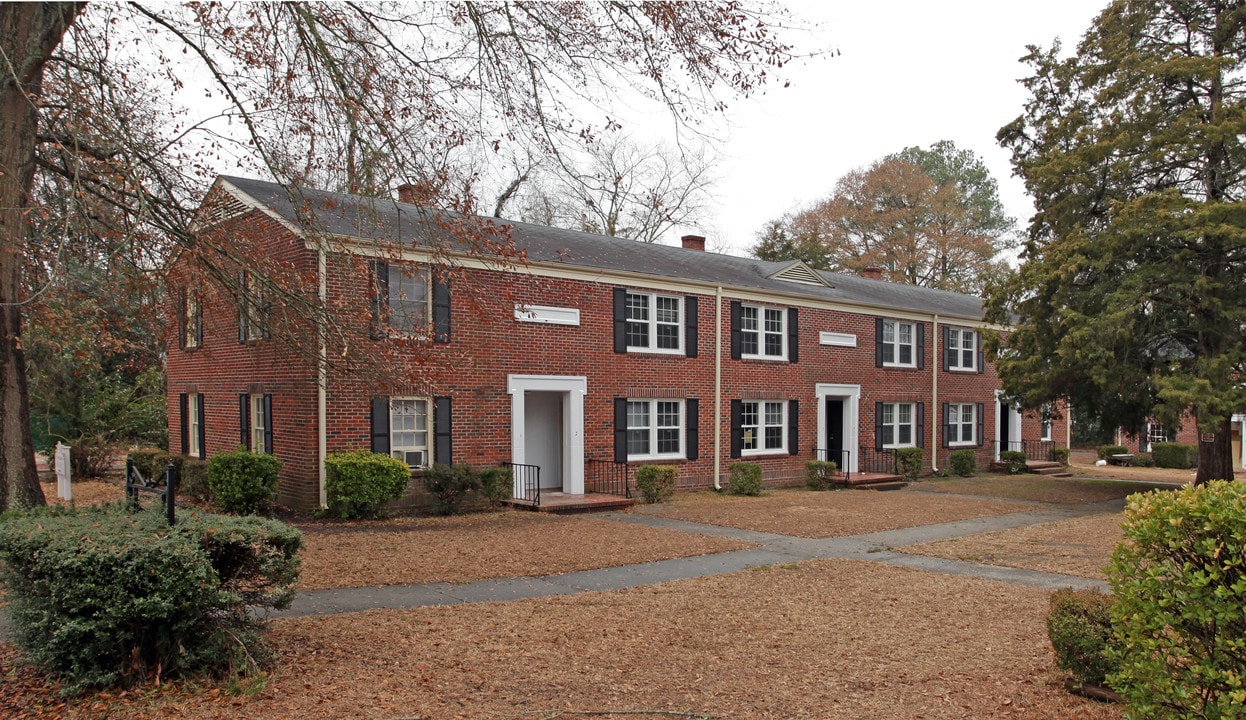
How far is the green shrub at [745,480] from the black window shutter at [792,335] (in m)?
3.76

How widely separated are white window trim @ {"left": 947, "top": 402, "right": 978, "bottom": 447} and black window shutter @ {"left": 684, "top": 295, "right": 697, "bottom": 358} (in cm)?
1147

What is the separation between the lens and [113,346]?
1098 cm

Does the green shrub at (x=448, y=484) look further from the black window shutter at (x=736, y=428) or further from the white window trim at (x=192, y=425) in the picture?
the black window shutter at (x=736, y=428)

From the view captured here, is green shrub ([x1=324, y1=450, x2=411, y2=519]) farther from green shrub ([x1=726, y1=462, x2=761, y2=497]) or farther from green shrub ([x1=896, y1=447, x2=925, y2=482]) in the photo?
green shrub ([x1=896, y1=447, x2=925, y2=482])

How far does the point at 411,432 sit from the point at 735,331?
28.4 feet

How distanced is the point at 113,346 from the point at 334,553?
3707 mm

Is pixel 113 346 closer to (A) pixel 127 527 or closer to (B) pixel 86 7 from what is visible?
(B) pixel 86 7

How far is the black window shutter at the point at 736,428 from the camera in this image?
71.1 feet

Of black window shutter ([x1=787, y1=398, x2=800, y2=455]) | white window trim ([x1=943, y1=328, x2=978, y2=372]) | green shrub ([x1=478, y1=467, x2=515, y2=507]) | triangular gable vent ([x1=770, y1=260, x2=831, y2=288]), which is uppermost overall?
triangular gable vent ([x1=770, y1=260, x2=831, y2=288])

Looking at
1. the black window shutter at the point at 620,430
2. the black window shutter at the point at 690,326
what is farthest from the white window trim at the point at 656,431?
the black window shutter at the point at 690,326

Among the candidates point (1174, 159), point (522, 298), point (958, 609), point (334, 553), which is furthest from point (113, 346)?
point (1174, 159)

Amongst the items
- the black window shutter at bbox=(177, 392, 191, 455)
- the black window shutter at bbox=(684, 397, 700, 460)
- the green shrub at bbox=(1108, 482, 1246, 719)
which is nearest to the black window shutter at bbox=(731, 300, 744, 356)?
the black window shutter at bbox=(684, 397, 700, 460)

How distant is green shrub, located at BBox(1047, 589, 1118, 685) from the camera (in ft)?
19.8

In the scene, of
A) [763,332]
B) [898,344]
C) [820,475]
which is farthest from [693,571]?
[898,344]
